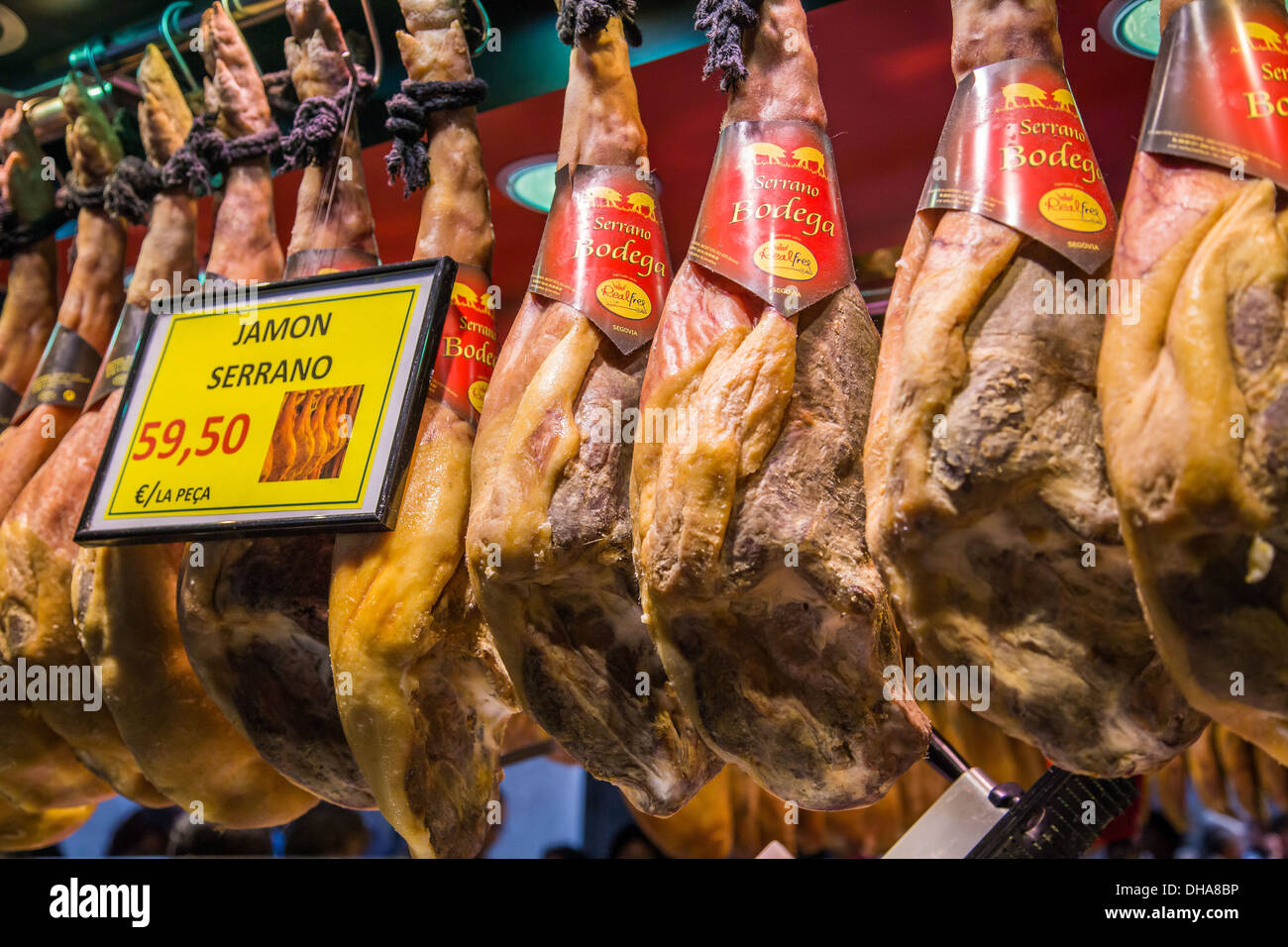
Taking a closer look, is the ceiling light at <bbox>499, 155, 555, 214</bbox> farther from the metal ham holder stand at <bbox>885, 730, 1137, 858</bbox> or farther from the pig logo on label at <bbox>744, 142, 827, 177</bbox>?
the metal ham holder stand at <bbox>885, 730, 1137, 858</bbox>

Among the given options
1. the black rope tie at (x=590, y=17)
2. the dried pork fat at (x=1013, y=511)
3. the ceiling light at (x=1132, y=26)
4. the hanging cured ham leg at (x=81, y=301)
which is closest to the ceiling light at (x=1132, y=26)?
the ceiling light at (x=1132, y=26)

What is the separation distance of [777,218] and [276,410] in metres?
1.01

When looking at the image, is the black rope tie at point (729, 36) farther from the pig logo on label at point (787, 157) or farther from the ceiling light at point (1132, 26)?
the ceiling light at point (1132, 26)

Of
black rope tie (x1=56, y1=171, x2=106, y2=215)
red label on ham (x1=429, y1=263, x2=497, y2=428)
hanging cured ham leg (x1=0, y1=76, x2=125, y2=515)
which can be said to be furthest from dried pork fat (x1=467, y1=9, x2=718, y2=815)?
black rope tie (x1=56, y1=171, x2=106, y2=215)

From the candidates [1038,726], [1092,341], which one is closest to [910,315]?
[1092,341]

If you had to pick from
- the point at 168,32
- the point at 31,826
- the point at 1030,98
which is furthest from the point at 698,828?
the point at 168,32

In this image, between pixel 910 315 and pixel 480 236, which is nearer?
pixel 910 315

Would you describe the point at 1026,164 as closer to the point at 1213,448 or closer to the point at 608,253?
the point at 1213,448

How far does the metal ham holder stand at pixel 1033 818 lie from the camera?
1864 millimetres

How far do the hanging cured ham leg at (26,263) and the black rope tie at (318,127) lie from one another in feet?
3.49
